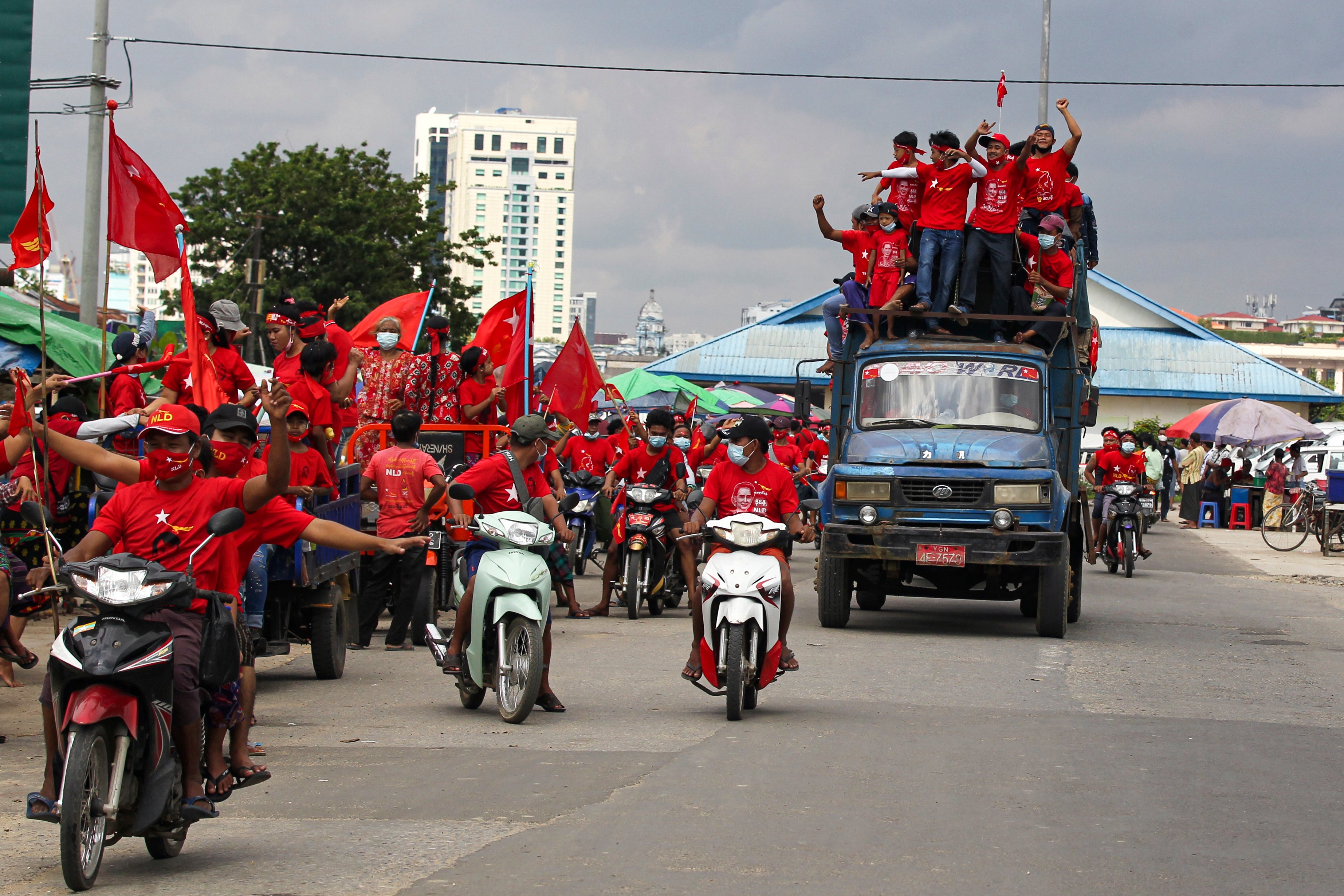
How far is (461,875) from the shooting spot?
217 inches

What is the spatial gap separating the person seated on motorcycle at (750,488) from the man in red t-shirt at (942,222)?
5170 millimetres

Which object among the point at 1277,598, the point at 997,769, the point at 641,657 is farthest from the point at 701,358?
the point at 997,769

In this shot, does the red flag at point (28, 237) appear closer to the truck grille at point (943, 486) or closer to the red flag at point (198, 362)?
A: the red flag at point (198, 362)

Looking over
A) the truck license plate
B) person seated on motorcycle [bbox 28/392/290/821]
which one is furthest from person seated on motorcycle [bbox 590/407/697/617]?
person seated on motorcycle [bbox 28/392/290/821]

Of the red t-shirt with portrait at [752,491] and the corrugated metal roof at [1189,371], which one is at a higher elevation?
the corrugated metal roof at [1189,371]

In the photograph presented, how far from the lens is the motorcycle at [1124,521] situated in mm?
21688

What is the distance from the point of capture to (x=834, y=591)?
1395 cm

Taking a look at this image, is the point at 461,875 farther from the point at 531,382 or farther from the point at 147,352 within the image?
the point at 531,382

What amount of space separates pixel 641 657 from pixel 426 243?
34.7 metres

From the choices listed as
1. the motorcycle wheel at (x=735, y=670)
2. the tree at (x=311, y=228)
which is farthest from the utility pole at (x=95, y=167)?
the tree at (x=311, y=228)

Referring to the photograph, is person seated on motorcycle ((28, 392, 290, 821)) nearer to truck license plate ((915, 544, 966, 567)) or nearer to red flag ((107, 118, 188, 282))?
red flag ((107, 118, 188, 282))

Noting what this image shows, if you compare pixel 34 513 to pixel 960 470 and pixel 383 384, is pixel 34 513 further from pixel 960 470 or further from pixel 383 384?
pixel 960 470

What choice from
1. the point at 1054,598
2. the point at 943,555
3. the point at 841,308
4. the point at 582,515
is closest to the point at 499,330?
the point at 582,515

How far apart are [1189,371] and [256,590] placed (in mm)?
56973
